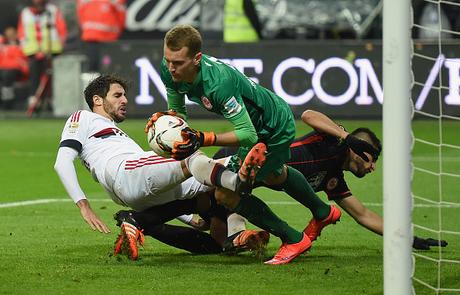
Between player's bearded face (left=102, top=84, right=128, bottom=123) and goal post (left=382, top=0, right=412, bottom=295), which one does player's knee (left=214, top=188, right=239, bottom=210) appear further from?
goal post (left=382, top=0, right=412, bottom=295)

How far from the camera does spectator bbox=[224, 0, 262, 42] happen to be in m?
18.2

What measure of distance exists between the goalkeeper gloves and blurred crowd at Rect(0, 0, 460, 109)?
1114cm

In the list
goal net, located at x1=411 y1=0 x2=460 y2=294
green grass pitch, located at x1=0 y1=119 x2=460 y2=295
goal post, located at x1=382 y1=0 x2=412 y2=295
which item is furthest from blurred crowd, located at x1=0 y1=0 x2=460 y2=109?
goal post, located at x1=382 y1=0 x2=412 y2=295

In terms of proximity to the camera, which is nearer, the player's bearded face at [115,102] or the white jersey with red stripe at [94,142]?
the white jersey with red stripe at [94,142]

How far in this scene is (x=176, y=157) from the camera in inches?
259

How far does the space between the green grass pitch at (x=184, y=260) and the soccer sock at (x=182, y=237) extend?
0.25ft

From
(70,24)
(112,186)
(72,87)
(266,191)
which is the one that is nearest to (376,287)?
(112,186)

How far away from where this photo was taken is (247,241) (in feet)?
23.3

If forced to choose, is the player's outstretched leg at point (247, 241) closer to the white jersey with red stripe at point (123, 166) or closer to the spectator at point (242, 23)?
the white jersey with red stripe at point (123, 166)

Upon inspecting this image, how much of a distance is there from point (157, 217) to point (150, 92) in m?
10.1

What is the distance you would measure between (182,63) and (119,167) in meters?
0.98

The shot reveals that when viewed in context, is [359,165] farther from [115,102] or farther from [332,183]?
[115,102]

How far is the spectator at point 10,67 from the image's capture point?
71.8 ft

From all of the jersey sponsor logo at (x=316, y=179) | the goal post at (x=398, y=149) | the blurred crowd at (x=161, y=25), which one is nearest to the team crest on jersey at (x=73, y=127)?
the jersey sponsor logo at (x=316, y=179)
